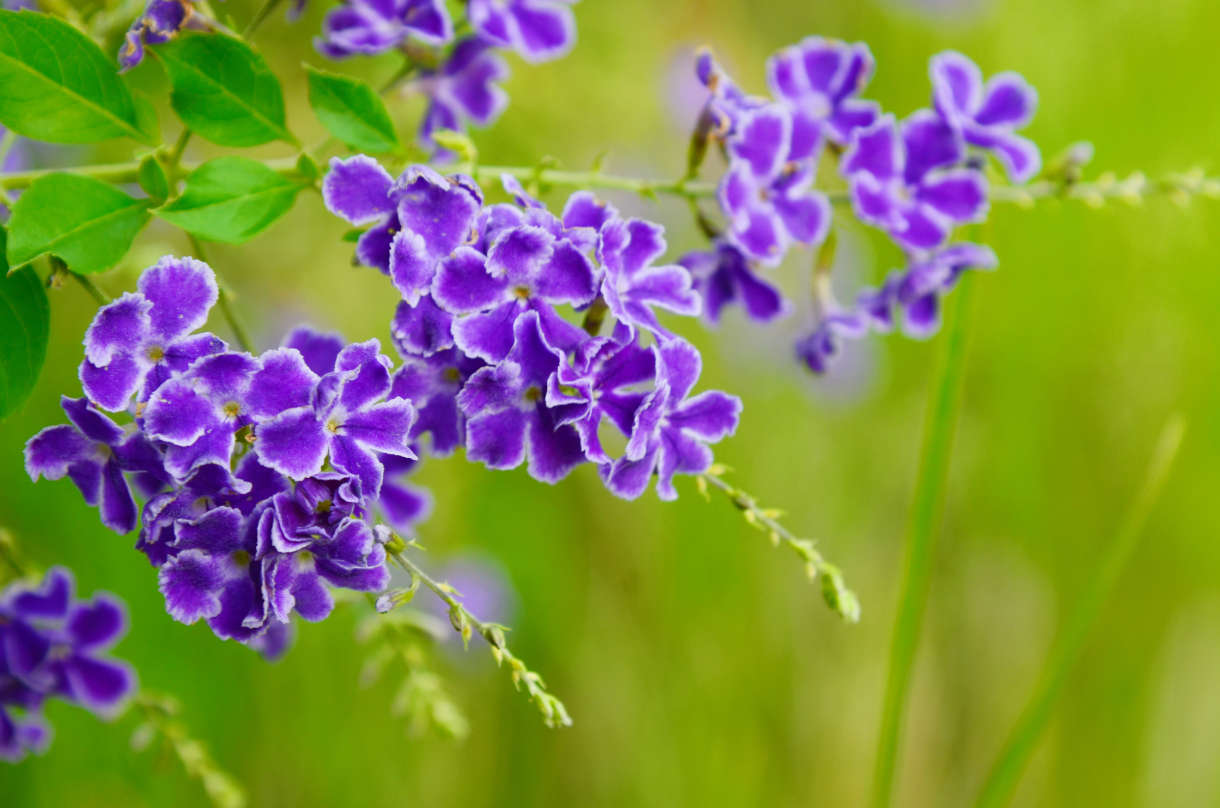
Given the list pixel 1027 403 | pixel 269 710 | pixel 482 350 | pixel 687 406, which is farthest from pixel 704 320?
pixel 1027 403

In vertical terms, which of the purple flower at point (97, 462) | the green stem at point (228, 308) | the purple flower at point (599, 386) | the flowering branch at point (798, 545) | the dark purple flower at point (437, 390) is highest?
the flowering branch at point (798, 545)

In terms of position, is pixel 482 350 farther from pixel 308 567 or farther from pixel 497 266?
pixel 308 567

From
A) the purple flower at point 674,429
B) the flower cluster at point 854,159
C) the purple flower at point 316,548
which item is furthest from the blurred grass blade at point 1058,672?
the purple flower at point 316,548

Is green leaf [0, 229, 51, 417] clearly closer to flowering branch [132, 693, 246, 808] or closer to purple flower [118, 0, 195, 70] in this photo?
purple flower [118, 0, 195, 70]

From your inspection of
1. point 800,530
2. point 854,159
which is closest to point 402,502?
point 854,159

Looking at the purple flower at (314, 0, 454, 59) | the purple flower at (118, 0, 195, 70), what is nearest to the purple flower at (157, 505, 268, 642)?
the purple flower at (118, 0, 195, 70)

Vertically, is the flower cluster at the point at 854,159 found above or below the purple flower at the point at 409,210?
above

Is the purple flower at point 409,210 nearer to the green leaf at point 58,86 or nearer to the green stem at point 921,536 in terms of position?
the green leaf at point 58,86
